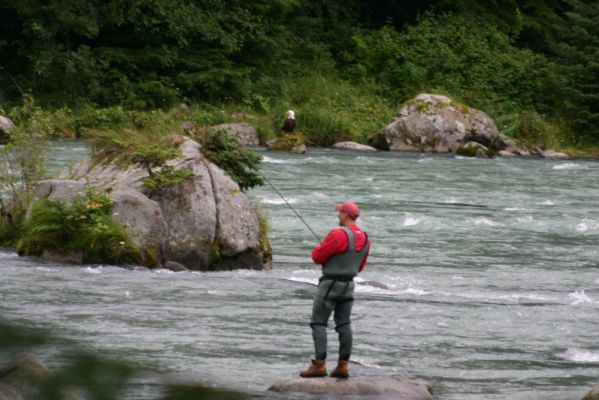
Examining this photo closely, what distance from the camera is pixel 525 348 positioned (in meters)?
10.6

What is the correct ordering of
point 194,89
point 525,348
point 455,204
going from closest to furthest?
point 525,348, point 455,204, point 194,89

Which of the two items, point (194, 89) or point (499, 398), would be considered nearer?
point (499, 398)

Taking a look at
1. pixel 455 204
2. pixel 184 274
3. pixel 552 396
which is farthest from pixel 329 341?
pixel 455 204

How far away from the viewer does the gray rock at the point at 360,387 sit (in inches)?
321

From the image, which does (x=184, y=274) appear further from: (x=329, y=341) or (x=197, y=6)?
(x=197, y=6)

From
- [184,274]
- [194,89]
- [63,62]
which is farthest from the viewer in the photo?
[194,89]

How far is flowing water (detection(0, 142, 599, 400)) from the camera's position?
9422 mm

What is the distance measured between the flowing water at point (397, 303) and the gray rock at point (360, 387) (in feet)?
0.99

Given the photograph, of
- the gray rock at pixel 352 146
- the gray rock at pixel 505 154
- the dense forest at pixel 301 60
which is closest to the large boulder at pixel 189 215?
the gray rock at pixel 352 146

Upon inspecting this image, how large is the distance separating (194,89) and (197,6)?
363 centimetres

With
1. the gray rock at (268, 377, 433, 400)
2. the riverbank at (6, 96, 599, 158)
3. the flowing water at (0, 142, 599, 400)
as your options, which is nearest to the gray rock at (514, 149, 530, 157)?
the riverbank at (6, 96, 599, 158)

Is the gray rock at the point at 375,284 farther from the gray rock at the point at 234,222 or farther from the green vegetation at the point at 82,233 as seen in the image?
the green vegetation at the point at 82,233

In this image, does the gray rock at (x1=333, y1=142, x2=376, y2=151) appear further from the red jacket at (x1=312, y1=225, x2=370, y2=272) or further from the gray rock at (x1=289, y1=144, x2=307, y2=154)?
the red jacket at (x1=312, y1=225, x2=370, y2=272)

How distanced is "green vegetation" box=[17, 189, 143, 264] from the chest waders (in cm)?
591
